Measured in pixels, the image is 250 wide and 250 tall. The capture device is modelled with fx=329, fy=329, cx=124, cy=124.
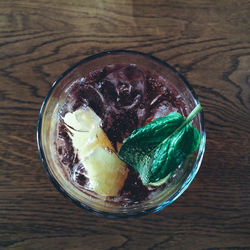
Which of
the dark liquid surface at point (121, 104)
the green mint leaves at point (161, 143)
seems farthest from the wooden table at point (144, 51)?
the green mint leaves at point (161, 143)

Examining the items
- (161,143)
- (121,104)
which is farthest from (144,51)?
(161,143)

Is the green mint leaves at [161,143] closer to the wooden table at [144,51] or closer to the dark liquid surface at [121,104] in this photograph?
the dark liquid surface at [121,104]

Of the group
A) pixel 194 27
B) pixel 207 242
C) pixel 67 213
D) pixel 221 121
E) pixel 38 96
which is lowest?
pixel 207 242

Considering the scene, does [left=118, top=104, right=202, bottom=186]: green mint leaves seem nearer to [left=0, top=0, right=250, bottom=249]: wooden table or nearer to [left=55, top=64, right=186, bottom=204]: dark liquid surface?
[left=55, top=64, right=186, bottom=204]: dark liquid surface

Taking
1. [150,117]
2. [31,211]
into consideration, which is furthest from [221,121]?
[31,211]

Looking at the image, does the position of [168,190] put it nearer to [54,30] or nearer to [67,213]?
[67,213]

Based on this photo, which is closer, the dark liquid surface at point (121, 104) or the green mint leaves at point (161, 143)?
the green mint leaves at point (161, 143)

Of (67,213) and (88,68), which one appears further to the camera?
(67,213)
